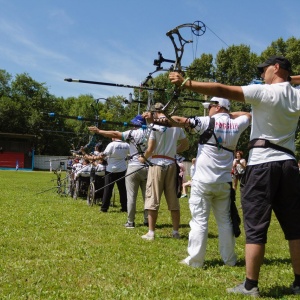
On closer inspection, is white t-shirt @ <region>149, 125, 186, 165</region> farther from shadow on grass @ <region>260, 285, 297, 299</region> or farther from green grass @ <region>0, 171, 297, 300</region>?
shadow on grass @ <region>260, 285, 297, 299</region>


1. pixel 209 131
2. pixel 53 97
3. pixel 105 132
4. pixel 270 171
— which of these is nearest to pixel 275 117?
pixel 270 171

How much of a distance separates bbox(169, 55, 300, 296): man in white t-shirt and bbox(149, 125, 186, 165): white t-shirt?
2.89m

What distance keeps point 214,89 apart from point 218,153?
5.56 ft

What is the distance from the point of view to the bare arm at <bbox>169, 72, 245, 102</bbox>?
3598 millimetres

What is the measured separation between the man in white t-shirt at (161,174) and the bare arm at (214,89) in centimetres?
305

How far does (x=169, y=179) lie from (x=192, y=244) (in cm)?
195

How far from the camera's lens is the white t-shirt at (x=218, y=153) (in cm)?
511

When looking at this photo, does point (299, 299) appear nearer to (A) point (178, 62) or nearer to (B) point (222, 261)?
(B) point (222, 261)

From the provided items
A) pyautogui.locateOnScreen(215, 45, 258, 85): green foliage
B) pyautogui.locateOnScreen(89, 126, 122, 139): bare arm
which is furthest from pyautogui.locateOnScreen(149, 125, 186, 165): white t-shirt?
pyautogui.locateOnScreen(215, 45, 258, 85): green foliage

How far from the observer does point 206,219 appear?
200 inches

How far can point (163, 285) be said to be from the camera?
423 cm

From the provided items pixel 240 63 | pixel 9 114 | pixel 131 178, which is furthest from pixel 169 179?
pixel 9 114

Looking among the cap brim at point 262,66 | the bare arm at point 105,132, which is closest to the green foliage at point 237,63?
the bare arm at point 105,132

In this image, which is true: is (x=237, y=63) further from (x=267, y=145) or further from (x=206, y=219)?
(x=267, y=145)
